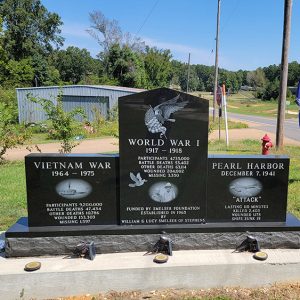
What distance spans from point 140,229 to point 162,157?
0.82 m

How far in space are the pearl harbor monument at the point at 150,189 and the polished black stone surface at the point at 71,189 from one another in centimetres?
1

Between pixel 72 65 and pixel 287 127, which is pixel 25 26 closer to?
pixel 72 65

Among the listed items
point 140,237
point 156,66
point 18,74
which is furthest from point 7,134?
point 156,66

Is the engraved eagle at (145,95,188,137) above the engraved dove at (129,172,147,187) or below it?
above

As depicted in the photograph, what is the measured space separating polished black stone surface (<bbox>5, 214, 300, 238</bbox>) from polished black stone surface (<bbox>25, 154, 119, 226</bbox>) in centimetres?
9

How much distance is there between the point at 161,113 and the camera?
400 cm

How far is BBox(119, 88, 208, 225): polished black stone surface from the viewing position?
157 inches

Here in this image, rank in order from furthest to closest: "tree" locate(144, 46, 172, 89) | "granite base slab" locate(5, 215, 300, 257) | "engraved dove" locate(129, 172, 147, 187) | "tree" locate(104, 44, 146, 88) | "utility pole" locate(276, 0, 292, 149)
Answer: "tree" locate(144, 46, 172, 89) < "tree" locate(104, 44, 146, 88) < "utility pole" locate(276, 0, 292, 149) < "engraved dove" locate(129, 172, 147, 187) < "granite base slab" locate(5, 215, 300, 257)

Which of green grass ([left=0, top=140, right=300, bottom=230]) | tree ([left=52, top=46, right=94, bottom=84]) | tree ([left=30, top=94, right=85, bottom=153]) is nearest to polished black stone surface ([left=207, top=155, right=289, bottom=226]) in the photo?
green grass ([left=0, top=140, right=300, bottom=230])

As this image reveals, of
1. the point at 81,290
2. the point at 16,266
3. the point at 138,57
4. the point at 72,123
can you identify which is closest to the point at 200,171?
the point at 81,290

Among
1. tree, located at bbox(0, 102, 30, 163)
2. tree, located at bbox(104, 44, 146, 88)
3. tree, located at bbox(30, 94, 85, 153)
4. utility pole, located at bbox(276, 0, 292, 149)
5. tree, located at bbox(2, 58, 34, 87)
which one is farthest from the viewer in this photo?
tree, located at bbox(104, 44, 146, 88)

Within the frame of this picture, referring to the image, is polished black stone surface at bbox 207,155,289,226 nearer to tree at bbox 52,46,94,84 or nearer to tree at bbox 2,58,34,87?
tree at bbox 2,58,34,87

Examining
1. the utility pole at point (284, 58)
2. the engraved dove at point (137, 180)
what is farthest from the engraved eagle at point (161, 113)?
the utility pole at point (284, 58)

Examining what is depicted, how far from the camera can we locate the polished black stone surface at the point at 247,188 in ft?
13.8
